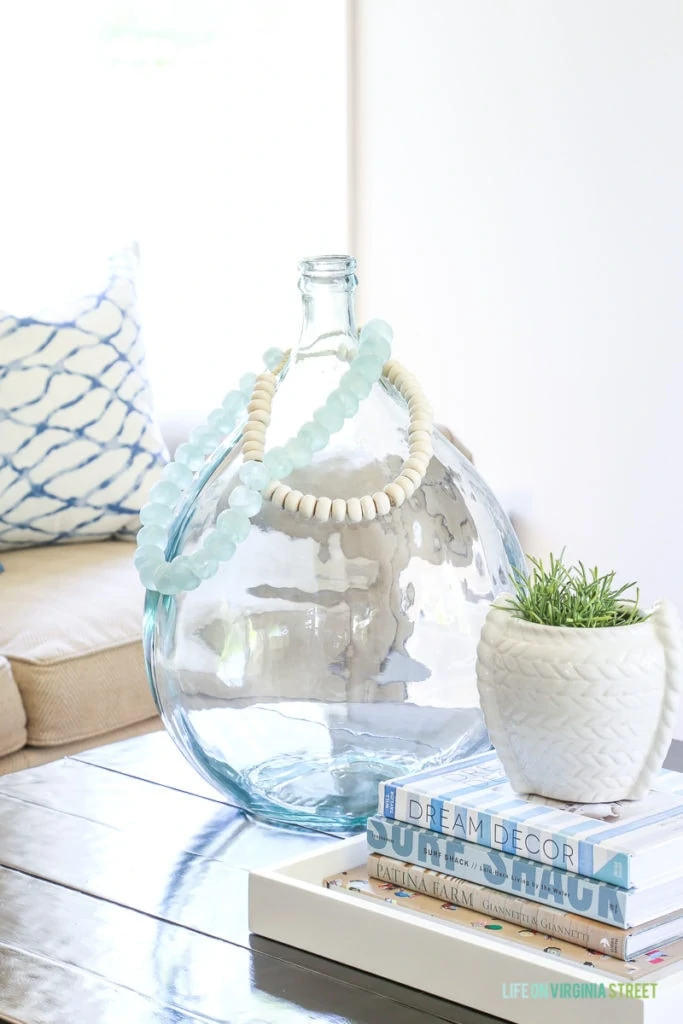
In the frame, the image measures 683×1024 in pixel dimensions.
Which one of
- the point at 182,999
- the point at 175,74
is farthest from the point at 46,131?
the point at 182,999

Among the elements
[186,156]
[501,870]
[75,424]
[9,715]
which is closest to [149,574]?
[501,870]

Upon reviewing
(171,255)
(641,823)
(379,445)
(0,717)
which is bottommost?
(0,717)

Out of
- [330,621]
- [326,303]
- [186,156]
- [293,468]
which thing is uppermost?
[186,156]

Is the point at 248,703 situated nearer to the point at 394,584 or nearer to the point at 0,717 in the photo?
the point at 394,584

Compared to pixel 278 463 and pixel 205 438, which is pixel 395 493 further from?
pixel 205 438

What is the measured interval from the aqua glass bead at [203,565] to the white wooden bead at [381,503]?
12cm

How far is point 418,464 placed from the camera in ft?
2.98

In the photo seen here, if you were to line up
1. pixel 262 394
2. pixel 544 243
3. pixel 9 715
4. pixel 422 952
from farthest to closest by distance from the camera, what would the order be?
pixel 544 243, pixel 9 715, pixel 262 394, pixel 422 952

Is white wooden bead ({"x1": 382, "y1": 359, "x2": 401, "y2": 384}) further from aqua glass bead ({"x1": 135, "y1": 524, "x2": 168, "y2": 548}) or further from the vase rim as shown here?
aqua glass bead ({"x1": 135, "y1": 524, "x2": 168, "y2": 548})

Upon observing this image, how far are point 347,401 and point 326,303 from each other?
0.08 meters

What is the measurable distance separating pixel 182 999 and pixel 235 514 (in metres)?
0.31

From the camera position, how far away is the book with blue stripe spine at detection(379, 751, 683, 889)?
0.71 m

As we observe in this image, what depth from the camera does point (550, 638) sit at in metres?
0.76

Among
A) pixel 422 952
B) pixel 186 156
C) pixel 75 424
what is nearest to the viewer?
pixel 422 952
